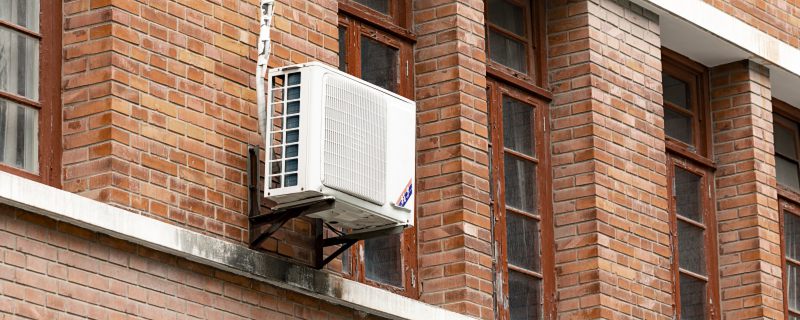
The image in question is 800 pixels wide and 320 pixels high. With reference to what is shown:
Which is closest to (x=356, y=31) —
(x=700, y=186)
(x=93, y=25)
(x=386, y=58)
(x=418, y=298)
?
(x=386, y=58)

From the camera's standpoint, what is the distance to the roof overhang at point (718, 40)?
52.1 ft

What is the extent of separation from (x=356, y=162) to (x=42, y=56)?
5.70 feet

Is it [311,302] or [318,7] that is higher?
[318,7]

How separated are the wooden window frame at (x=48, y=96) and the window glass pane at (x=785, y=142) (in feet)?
25.5

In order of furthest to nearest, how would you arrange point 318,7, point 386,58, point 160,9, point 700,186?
point 700,186
point 386,58
point 318,7
point 160,9

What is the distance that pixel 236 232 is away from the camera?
1162 centimetres

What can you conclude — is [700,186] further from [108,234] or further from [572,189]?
[108,234]

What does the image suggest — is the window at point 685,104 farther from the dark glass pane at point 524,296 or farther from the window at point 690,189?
the dark glass pane at point 524,296

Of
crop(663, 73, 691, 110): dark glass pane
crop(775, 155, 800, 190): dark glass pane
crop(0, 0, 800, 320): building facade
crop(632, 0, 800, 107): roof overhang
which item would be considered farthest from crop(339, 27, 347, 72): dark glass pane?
crop(775, 155, 800, 190): dark glass pane

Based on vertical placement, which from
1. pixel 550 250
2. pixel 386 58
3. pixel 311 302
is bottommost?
pixel 311 302

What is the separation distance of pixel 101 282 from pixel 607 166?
4.95m

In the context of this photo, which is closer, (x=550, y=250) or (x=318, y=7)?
(x=318, y=7)

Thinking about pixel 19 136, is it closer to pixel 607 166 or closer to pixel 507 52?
pixel 507 52

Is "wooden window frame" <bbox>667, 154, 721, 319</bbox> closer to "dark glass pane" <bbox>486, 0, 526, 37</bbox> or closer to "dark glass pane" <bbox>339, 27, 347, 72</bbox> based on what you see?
"dark glass pane" <bbox>486, 0, 526, 37</bbox>
